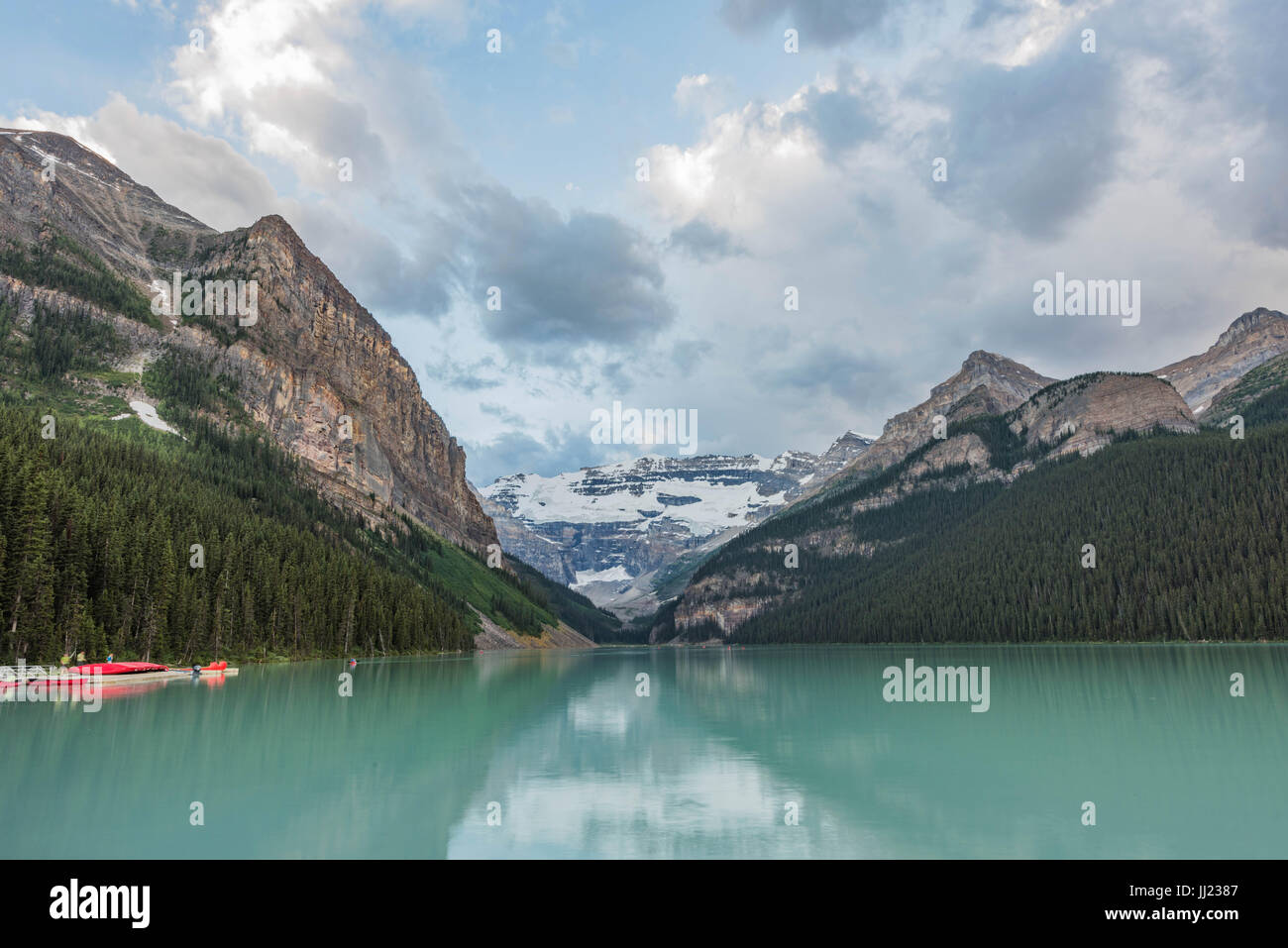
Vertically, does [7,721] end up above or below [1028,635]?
above

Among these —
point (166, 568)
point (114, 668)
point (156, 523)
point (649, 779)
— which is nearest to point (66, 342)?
point (156, 523)

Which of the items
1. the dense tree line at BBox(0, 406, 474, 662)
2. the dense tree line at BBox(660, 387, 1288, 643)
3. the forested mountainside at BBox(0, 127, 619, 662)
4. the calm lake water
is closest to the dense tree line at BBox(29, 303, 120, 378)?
the forested mountainside at BBox(0, 127, 619, 662)

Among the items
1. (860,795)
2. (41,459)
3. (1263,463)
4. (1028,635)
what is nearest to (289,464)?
(41,459)

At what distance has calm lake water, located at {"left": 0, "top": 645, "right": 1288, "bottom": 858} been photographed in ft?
56.0

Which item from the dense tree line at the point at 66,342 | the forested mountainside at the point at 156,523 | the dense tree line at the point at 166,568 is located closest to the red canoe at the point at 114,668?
the dense tree line at the point at 166,568

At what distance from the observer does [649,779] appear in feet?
84.9

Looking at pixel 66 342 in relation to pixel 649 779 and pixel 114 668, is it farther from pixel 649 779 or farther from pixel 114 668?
pixel 649 779

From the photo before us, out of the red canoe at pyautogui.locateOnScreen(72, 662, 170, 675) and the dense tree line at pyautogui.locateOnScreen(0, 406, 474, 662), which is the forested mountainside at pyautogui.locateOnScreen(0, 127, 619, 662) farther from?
the red canoe at pyautogui.locateOnScreen(72, 662, 170, 675)
